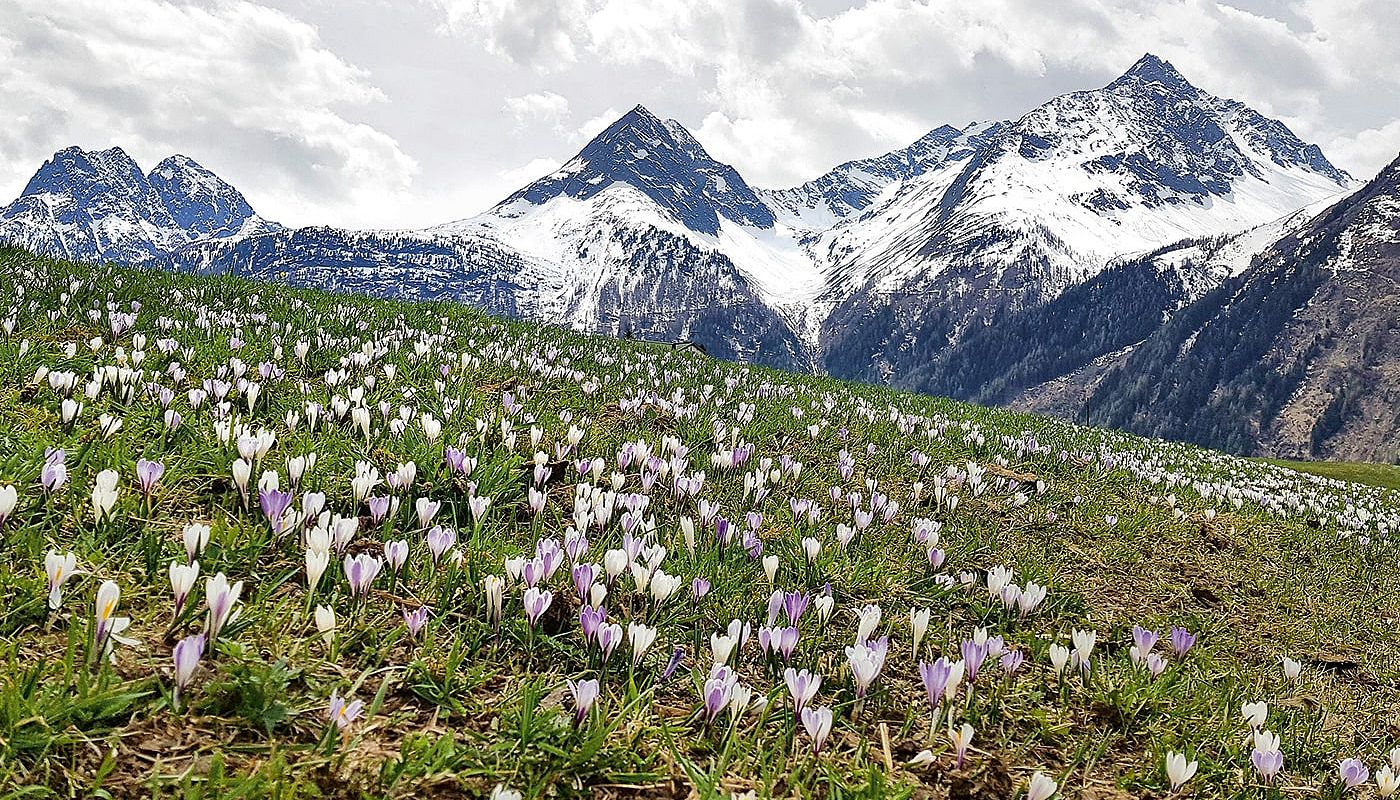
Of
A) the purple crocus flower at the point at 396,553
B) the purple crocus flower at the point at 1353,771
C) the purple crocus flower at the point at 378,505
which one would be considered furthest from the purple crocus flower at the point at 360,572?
the purple crocus flower at the point at 1353,771

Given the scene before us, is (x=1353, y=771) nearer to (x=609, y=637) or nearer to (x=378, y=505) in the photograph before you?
(x=609, y=637)

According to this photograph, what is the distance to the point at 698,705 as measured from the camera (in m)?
3.04

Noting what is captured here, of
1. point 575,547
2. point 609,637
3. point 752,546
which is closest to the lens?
point 609,637

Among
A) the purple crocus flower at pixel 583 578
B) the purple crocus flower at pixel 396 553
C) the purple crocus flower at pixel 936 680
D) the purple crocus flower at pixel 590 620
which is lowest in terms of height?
the purple crocus flower at pixel 936 680

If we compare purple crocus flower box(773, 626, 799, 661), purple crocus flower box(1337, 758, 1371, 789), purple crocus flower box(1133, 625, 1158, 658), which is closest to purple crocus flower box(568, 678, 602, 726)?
purple crocus flower box(773, 626, 799, 661)

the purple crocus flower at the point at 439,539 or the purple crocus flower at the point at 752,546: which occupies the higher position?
the purple crocus flower at the point at 439,539

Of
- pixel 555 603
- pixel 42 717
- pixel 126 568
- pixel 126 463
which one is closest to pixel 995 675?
pixel 555 603

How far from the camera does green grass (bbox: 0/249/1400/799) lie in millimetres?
2354

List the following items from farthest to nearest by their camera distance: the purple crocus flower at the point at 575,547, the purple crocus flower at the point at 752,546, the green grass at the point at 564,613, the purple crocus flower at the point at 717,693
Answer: the purple crocus flower at the point at 752,546 < the purple crocus flower at the point at 575,547 < the purple crocus flower at the point at 717,693 < the green grass at the point at 564,613

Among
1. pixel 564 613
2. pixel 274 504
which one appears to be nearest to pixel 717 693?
pixel 564 613

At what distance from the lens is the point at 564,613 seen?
131 inches

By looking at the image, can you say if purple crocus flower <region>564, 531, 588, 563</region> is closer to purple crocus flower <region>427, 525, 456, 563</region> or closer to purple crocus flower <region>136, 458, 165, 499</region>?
purple crocus flower <region>427, 525, 456, 563</region>

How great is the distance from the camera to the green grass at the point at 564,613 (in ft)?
7.72

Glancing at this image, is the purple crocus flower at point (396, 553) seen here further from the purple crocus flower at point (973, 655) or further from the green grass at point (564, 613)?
the purple crocus flower at point (973, 655)
